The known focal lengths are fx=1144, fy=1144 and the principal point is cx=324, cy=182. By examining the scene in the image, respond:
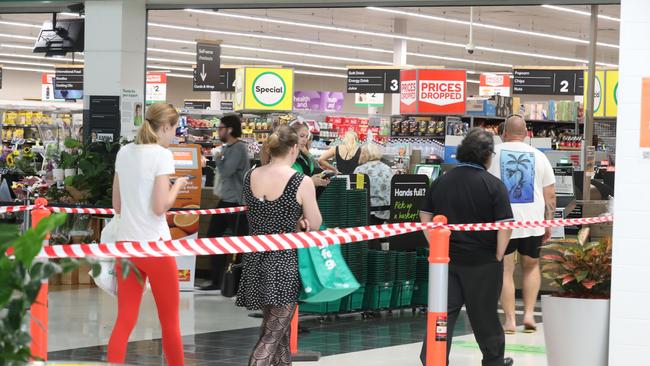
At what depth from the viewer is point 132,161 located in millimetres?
5406

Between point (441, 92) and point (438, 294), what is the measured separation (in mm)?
13097

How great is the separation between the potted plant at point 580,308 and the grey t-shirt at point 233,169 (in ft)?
15.5

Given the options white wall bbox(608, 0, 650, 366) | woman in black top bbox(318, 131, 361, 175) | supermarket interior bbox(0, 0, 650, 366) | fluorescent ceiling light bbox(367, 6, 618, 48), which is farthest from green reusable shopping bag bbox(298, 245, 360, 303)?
fluorescent ceiling light bbox(367, 6, 618, 48)

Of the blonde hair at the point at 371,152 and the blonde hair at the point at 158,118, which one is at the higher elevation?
the blonde hair at the point at 158,118

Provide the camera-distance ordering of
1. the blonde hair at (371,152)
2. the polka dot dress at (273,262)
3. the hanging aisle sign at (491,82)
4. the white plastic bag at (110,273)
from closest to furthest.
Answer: the polka dot dress at (273,262) → the white plastic bag at (110,273) → the blonde hair at (371,152) → the hanging aisle sign at (491,82)

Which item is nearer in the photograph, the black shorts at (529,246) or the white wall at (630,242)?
the white wall at (630,242)

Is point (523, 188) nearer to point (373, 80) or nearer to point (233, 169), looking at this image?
point (233, 169)

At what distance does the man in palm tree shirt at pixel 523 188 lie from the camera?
7.94 meters

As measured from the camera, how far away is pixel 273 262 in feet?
17.4

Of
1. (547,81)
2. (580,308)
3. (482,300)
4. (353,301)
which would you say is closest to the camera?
(580,308)

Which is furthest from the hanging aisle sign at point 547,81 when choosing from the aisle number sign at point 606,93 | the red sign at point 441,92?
the red sign at point 441,92

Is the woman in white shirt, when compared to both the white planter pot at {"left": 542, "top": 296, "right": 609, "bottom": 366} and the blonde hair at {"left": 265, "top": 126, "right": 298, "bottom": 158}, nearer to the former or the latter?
the blonde hair at {"left": 265, "top": 126, "right": 298, "bottom": 158}

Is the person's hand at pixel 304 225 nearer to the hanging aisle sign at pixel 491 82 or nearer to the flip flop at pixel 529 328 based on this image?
the flip flop at pixel 529 328

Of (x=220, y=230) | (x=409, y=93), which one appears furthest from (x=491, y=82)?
(x=220, y=230)
